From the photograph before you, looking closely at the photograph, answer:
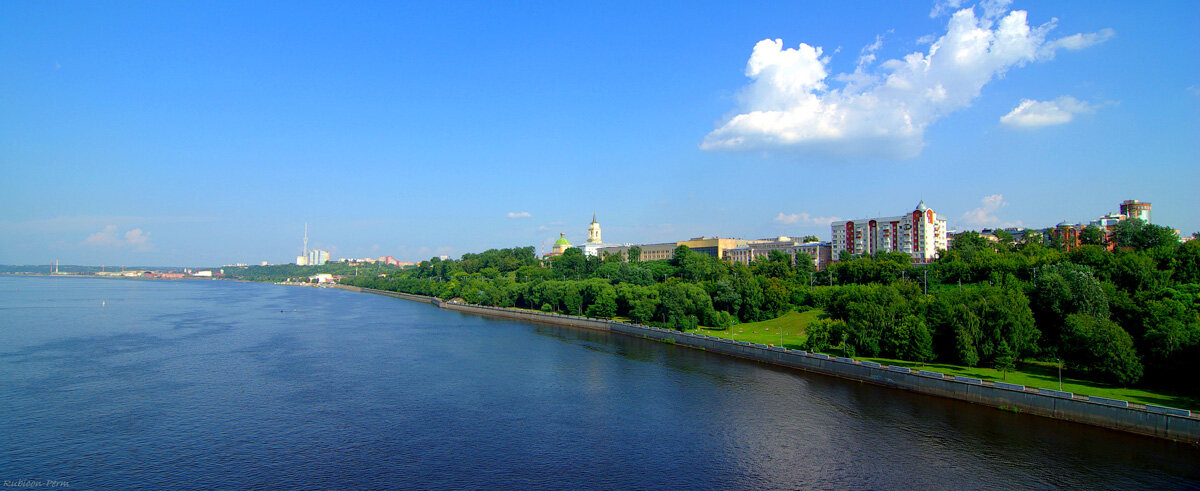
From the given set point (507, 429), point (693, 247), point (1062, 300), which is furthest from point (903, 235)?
point (507, 429)

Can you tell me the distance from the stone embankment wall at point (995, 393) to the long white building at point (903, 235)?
45.6 meters

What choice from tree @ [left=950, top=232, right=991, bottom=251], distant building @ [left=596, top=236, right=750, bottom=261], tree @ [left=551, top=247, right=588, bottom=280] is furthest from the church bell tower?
tree @ [left=950, top=232, right=991, bottom=251]

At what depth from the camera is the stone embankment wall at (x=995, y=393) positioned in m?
16.1

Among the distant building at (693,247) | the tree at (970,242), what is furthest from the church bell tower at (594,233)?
the tree at (970,242)

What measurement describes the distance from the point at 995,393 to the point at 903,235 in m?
57.6

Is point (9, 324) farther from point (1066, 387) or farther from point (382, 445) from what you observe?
point (1066, 387)

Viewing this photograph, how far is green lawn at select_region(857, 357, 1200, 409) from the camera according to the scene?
1781 cm

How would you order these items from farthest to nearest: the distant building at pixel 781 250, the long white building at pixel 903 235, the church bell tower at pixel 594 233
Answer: the church bell tower at pixel 594 233
the distant building at pixel 781 250
the long white building at pixel 903 235

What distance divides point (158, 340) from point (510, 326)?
20.6 meters

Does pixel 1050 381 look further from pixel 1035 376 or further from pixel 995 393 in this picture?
pixel 995 393

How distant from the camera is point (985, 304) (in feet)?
78.5

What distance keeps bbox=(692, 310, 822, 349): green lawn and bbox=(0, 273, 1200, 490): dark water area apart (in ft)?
14.0

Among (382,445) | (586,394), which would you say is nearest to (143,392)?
(382,445)

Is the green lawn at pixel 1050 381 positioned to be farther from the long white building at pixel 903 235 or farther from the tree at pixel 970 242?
the long white building at pixel 903 235
